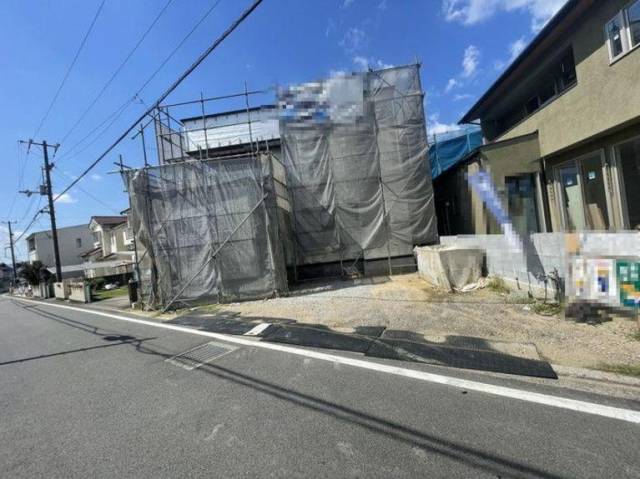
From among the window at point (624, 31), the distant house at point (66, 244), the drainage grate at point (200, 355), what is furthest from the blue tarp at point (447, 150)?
the distant house at point (66, 244)

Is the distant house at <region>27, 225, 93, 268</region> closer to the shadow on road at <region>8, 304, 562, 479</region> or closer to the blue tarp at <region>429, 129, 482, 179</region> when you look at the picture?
the blue tarp at <region>429, 129, 482, 179</region>

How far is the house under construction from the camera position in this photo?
378 inches

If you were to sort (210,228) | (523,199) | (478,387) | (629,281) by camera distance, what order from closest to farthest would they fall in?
(478,387) < (629,281) < (523,199) < (210,228)

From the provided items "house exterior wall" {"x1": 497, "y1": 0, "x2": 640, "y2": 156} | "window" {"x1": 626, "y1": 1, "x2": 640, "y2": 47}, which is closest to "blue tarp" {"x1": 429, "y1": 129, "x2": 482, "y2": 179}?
"house exterior wall" {"x1": 497, "y1": 0, "x2": 640, "y2": 156}

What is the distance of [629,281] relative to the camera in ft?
14.4

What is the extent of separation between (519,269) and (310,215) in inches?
276

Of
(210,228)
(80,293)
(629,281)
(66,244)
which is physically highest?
(66,244)

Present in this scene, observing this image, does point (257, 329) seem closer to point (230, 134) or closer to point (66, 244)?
point (230, 134)

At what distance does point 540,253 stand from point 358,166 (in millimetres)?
6783

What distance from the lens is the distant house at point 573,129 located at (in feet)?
19.1

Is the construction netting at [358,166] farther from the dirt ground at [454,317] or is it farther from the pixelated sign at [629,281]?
the pixelated sign at [629,281]

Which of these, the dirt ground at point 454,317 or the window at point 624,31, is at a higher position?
the window at point 624,31

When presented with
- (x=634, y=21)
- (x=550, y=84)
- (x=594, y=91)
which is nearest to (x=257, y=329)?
(x=594, y=91)

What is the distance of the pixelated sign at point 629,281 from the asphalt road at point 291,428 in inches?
93.9
